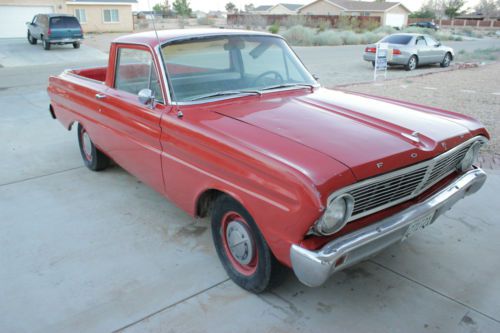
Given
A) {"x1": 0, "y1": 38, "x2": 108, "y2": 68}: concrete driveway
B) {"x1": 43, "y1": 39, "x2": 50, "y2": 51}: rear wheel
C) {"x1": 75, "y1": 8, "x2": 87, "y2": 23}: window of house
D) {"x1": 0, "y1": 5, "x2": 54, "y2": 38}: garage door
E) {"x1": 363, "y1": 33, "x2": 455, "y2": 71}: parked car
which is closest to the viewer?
{"x1": 363, "y1": 33, "x2": 455, "y2": 71}: parked car

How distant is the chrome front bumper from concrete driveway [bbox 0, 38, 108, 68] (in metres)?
17.3

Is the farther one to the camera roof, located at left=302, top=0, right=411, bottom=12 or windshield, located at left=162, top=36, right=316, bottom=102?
roof, located at left=302, top=0, right=411, bottom=12

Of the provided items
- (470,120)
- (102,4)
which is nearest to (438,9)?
(102,4)

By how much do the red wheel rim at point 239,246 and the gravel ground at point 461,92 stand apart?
A: 391cm

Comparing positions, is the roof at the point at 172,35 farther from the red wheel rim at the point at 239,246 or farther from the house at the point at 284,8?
the house at the point at 284,8

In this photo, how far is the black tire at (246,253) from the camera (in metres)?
2.84

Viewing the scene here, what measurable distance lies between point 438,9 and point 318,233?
111 meters

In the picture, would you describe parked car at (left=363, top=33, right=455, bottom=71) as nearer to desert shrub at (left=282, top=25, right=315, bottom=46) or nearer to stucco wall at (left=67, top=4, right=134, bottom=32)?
desert shrub at (left=282, top=25, right=315, bottom=46)

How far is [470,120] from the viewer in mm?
3514

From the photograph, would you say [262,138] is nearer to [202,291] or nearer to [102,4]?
[202,291]

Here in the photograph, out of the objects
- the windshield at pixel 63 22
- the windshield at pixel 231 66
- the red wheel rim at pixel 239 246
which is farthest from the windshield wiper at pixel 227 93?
the windshield at pixel 63 22

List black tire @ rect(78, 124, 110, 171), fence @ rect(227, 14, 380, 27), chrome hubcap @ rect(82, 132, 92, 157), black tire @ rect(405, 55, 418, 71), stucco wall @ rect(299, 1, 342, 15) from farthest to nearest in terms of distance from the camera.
Answer: stucco wall @ rect(299, 1, 342, 15), fence @ rect(227, 14, 380, 27), black tire @ rect(405, 55, 418, 71), chrome hubcap @ rect(82, 132, 92, 157), black tire @ rect(78, 124, 110, 171)

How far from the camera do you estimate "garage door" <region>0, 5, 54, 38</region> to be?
29703 mm


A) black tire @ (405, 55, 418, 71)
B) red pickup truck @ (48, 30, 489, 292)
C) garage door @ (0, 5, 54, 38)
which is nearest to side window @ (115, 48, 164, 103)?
red pickup truck @ (48, 30, 489, 292)
